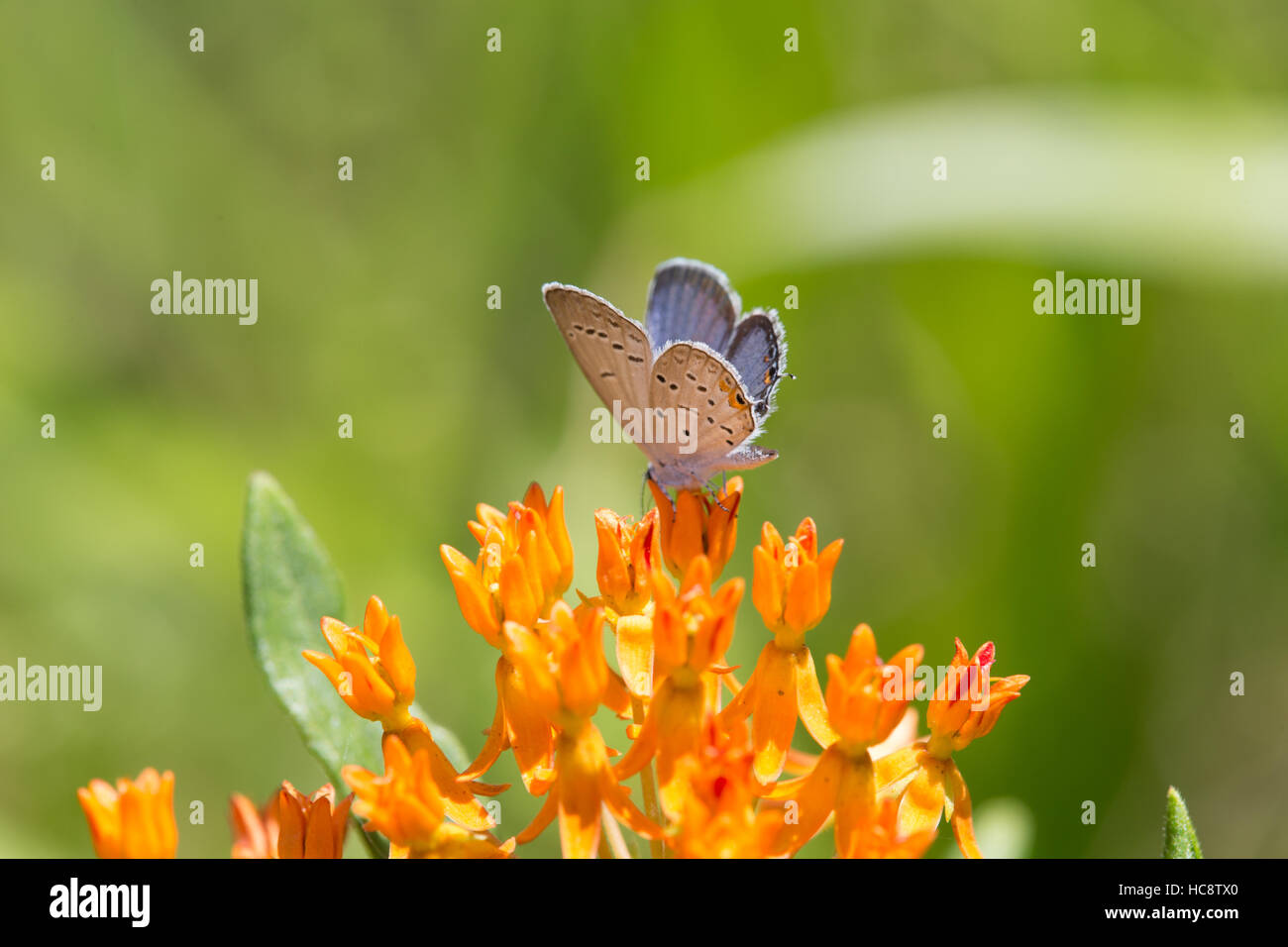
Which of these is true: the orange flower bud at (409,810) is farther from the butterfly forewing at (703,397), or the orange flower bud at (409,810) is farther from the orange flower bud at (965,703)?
the butterfly forewing at (703,397)

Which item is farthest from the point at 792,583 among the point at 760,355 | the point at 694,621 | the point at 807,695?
the point at 760,355

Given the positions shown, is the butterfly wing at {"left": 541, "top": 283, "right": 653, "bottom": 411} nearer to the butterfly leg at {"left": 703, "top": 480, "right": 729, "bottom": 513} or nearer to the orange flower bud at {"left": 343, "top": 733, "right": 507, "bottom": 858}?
the butterfly leg at {"left": 703, "top": 480, "right": 729, "bottom": 513}

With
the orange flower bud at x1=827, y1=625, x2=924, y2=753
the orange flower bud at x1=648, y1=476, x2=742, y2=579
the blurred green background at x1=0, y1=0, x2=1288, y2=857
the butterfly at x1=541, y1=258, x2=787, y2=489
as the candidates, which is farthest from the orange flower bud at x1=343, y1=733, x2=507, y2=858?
the blurred green background at x1=0, y1=0, x2=1288, y2=857

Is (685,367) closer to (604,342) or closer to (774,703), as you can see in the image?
(604,342)

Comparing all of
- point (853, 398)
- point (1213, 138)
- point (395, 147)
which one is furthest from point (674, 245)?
point (1213, 138)

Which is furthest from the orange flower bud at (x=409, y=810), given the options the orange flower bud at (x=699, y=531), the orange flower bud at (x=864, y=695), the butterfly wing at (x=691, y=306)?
the butterfly wing at (x=691, y=306)

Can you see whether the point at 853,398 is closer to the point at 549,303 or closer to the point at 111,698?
the point at 549,303
